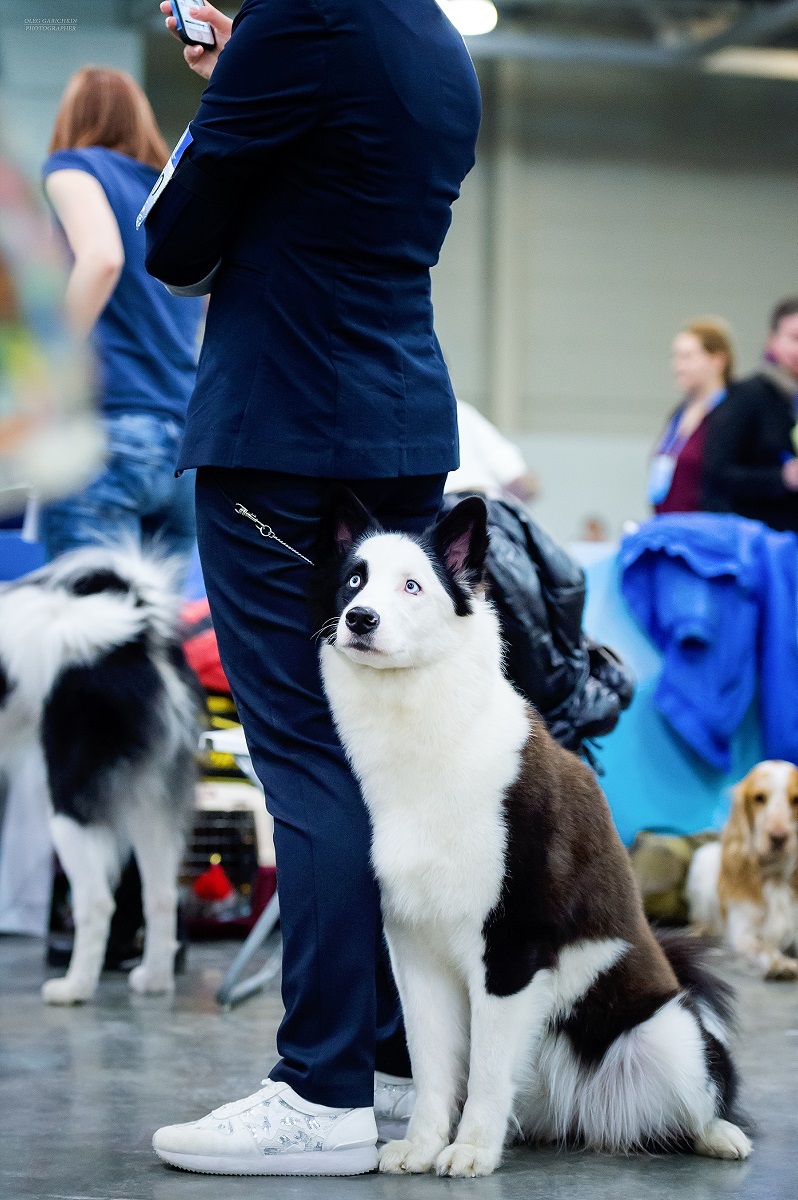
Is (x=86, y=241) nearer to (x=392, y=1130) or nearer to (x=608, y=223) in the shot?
(x=392, y=1130)

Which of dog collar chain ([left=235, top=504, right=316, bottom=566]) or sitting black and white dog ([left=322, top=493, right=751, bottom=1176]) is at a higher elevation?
dog collar chain ([left=235, top=504, right=316, bottom=566])

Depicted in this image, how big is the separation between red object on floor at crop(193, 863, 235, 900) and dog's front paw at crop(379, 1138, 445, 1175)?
2.30 metres

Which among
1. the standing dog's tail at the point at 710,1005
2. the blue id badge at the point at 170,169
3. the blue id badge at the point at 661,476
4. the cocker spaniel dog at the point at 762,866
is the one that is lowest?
the cocker spaniel dog at the point at 762,866

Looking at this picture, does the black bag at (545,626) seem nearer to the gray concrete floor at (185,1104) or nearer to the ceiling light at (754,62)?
the gray concrete floor at (185,1104)

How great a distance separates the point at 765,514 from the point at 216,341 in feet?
11.1

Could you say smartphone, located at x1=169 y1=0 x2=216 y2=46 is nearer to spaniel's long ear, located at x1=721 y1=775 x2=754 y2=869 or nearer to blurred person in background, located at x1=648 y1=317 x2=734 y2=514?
spaniel's long ear, located at x1=721 y1=775 x2=754 y2=869


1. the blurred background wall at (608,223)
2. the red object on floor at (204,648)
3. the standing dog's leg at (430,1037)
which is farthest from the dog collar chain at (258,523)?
the blurred background wall at (608,223)

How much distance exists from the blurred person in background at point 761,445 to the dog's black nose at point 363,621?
133 inches

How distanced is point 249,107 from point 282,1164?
4.44 feet

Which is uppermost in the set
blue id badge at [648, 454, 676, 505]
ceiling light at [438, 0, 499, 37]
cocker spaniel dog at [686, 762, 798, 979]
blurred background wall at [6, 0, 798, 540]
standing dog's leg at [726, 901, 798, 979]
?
ceiling light at [438, 0, 499, 37]

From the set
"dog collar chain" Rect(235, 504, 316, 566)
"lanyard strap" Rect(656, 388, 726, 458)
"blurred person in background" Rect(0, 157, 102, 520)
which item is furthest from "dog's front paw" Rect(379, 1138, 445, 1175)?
"lanyard strap" Rect(656, 388, 726, 458)

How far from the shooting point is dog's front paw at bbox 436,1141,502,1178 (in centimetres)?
190

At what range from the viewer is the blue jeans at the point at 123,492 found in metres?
3.33

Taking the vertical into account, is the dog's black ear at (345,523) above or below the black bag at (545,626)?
above
